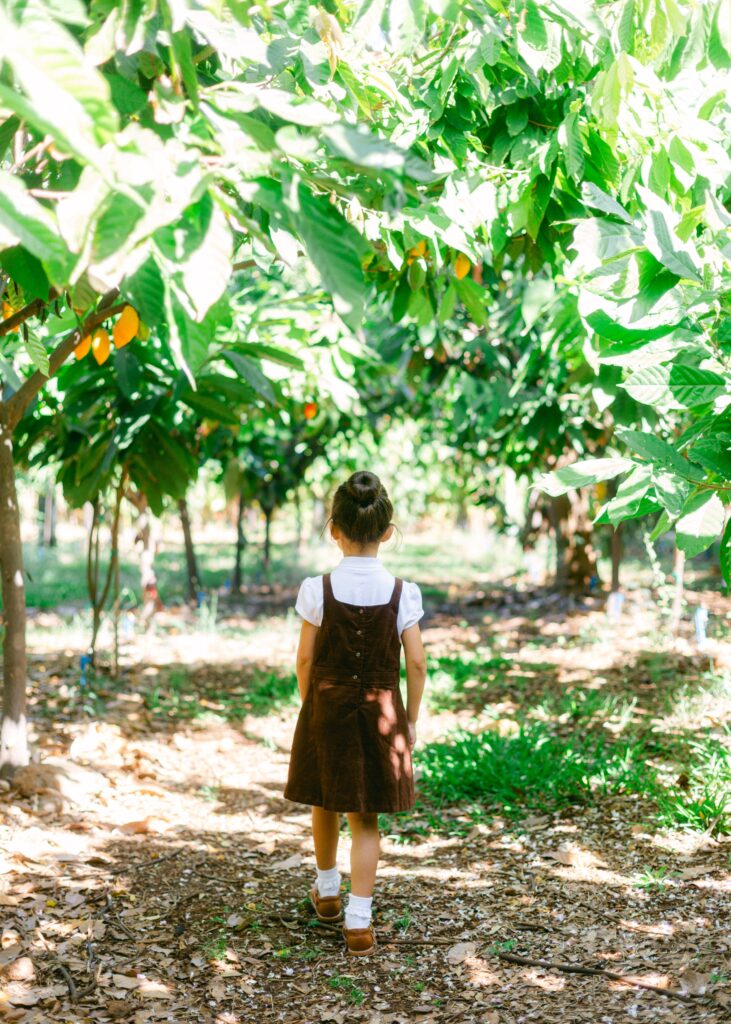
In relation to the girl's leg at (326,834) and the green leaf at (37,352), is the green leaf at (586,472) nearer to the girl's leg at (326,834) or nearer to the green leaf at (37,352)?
the green leaf at (37,352)

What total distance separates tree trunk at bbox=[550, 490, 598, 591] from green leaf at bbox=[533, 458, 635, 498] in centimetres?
656

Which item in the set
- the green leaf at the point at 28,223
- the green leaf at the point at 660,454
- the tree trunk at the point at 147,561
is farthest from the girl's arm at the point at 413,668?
the tree trunk at the point at 147,561

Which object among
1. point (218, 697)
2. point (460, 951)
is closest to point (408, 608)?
point (460, 951)

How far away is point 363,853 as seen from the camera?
2.60m


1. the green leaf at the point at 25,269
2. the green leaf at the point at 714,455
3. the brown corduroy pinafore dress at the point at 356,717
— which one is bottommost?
the brown corduroy pinafore dress at the point at 356,717

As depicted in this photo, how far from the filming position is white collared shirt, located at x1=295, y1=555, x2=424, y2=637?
8.64ft

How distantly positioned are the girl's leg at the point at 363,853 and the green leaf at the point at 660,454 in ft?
4.67

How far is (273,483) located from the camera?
35.0 ft

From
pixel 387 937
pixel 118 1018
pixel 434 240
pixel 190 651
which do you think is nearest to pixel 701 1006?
pixel 387 937

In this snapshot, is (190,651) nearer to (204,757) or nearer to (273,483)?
(204,757)

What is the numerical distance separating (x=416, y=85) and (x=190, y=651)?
16.5ft

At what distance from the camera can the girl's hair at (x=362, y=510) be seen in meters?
2.65

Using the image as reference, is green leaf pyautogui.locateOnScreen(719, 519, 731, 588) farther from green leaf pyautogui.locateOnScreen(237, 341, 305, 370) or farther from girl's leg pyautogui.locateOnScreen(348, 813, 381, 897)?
green leaf pyautogui.locateOnScreen(237, 341, 305, 370)

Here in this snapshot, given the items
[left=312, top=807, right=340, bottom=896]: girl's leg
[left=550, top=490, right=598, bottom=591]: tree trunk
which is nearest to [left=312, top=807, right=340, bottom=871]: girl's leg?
[left=312, top=807, right=340, bottom=896]: girl's leg
